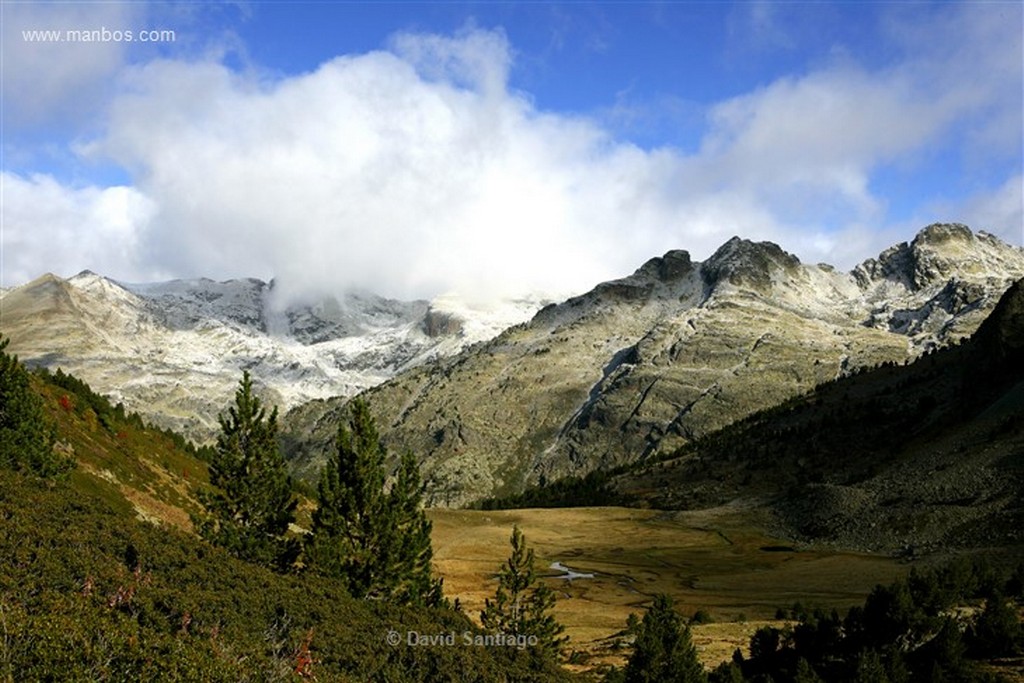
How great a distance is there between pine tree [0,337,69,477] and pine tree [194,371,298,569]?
25.4ft

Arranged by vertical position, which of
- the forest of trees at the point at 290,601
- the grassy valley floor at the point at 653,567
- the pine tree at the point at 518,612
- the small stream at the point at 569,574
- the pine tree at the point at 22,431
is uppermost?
the pine tree at the point at 22,431

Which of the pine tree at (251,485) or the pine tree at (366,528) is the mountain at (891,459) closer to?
the pine tree at (366,528)

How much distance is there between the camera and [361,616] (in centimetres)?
2488

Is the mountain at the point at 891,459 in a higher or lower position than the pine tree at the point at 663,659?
higher

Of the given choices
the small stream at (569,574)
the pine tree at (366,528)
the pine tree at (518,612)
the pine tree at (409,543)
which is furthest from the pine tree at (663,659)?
the small stream at (569,574)

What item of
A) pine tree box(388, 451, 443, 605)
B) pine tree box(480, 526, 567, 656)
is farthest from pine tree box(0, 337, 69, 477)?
pine tree box(480, 526, 567, 656)

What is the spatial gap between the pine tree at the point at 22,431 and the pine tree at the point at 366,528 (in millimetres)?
13771

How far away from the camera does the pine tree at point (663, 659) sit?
2659 cm

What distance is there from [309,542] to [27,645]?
73.6ft

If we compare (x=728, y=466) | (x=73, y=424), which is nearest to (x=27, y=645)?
(x=73, y=424)

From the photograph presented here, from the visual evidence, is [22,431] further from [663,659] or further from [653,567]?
[653,567]

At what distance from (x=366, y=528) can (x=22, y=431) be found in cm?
1756

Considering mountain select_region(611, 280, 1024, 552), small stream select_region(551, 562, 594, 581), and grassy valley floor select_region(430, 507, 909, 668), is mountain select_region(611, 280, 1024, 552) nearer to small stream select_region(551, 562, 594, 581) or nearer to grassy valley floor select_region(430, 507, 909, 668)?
grassy valley floor select_region(430, 507, 909, 668)

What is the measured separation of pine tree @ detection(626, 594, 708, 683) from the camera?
26.6 metres
